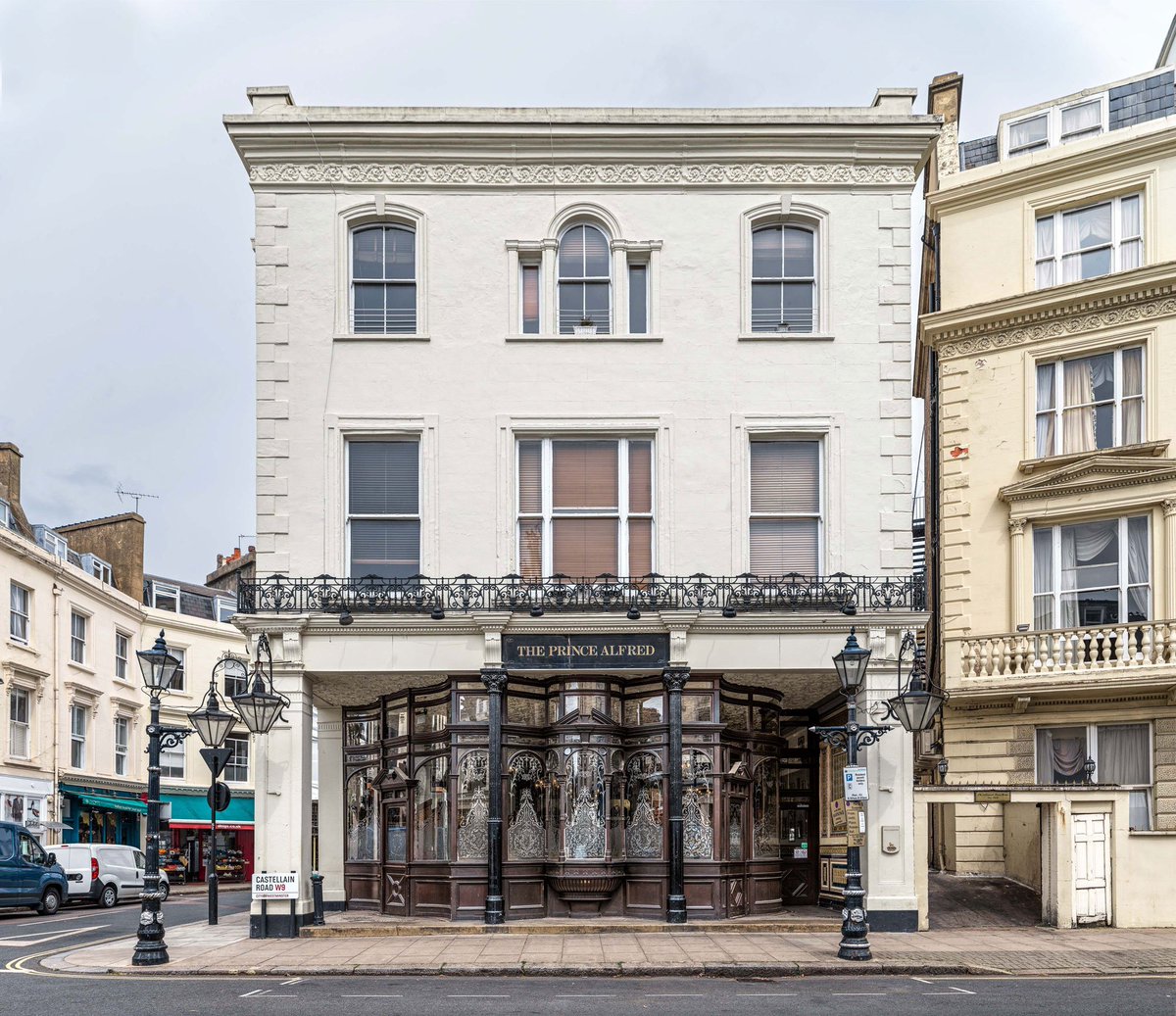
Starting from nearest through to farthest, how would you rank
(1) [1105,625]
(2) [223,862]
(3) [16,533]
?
(1) [1105,625] → (3) [16,533] → (2) [223,862]

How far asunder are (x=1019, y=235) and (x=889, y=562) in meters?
8.92

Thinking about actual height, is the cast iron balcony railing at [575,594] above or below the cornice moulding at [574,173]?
below

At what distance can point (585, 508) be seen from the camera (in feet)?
69.5

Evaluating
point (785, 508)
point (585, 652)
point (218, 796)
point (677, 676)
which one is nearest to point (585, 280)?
point (785, 508)

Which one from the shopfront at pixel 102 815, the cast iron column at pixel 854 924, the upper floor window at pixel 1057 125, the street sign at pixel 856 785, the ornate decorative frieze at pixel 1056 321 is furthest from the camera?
the shopfront at pixel 102 815

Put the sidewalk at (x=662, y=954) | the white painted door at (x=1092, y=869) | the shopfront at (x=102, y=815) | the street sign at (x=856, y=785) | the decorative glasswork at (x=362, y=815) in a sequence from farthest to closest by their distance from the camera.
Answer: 1. the shopfront at (x=102, y=815)
2. the decorative glasswork at (x=362, y=815)
3. the white painted door at (x=1092, y=869)
4. the street sign at (x=856, y=785)
5. the sidewalk at (x=662, y=954)

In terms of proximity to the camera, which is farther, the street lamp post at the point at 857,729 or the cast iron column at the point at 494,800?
the cast iron column at the point at 494,800

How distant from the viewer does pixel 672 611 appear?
20.3 metres

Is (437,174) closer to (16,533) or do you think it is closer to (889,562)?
(889,562)

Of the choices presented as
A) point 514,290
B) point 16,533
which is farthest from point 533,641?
point 16,533

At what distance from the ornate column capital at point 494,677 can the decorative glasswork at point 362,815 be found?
366cm

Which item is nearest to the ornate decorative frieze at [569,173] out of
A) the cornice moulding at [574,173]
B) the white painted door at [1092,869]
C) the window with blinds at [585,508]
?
the cornice moulding at [574,173]

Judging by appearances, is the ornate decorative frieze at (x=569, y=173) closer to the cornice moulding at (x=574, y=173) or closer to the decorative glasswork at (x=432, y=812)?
the cornice moulding at (x=574, y=173)

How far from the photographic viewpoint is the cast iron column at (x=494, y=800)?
1997cm
